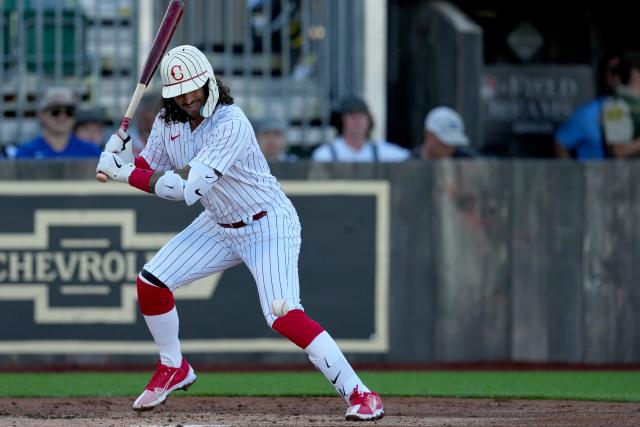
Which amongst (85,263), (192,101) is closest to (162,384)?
(192,101)

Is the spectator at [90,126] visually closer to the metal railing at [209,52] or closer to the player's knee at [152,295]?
the metal railing at [209,52]

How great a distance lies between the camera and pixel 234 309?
33.1 ft

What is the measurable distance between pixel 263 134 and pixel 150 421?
4.06 meters

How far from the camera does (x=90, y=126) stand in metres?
11.0

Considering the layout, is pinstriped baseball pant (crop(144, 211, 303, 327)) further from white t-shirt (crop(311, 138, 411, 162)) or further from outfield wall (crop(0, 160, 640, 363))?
white t-shirt (crop(311, 138, 411, 162))

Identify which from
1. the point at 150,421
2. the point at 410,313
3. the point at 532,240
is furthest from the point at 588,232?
the point at 150,421

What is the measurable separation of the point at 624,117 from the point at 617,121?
0.24 feet

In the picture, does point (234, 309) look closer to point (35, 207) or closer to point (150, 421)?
point (35, 207)

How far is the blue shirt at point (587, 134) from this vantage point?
11734 mm

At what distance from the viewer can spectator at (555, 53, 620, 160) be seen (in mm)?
11742

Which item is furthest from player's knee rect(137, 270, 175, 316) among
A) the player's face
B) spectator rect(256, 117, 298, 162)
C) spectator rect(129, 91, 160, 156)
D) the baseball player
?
spectator rect(256, 117, 298, 162)

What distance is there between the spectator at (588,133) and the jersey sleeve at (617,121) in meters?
0.05

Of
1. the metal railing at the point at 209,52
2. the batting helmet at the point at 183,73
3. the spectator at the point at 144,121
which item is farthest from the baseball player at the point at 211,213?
the metal railing at the point at 209,52

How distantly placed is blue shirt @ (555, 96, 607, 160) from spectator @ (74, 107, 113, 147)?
3.86 m
